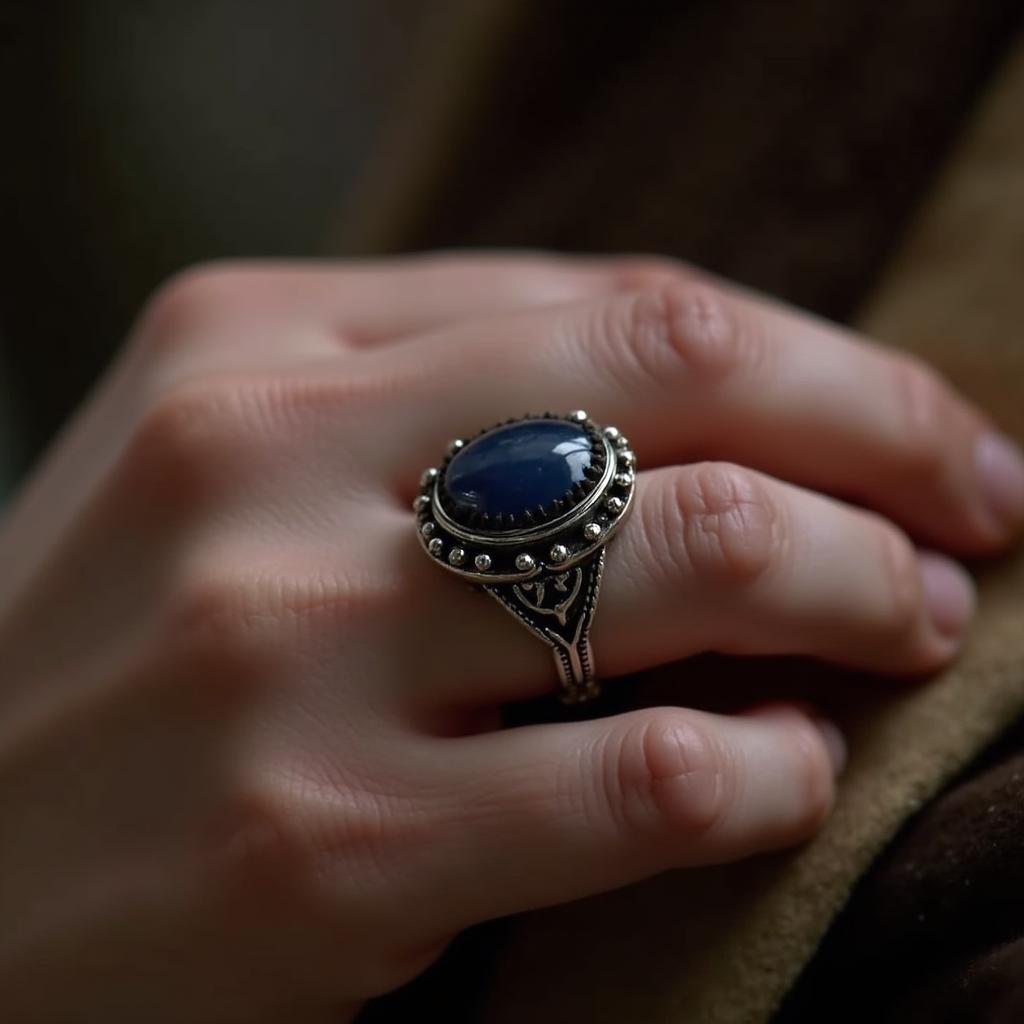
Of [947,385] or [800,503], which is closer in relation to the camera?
[800,503]

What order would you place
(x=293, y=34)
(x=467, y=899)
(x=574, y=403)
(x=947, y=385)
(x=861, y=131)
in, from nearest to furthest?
(x=467, y=899) → (x=574, y=403) → (x=947, y=385) → (x=861, y=131) → (x=293, y=34)

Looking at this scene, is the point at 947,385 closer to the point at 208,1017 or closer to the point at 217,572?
the point at 217,572

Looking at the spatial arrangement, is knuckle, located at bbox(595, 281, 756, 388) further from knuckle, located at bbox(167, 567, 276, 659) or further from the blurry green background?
the blurry green background

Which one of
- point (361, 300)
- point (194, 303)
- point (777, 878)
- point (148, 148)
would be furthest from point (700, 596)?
point (148, 148)

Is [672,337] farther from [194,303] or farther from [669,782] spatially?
[194,303]

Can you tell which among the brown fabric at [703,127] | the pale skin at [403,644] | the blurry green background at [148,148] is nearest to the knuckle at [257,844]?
the pale skin at [403,644]

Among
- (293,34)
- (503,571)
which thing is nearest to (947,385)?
(503,571)

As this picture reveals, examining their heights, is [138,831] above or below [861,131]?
below

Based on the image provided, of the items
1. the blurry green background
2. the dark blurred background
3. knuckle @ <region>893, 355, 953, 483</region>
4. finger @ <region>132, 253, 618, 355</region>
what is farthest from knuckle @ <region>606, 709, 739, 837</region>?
the blurry green background
